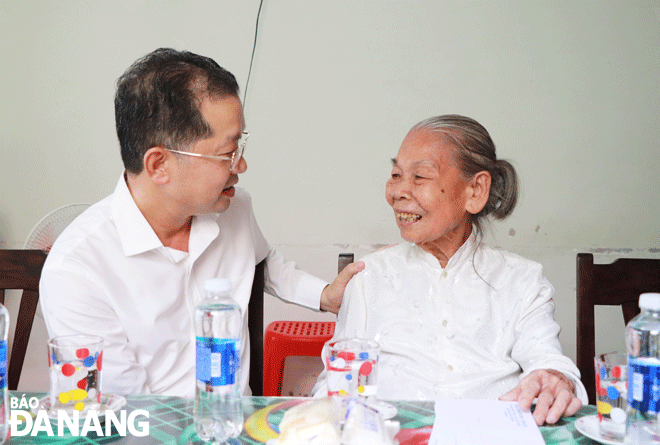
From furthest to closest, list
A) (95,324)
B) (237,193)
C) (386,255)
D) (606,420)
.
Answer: (237,193)
(386,255)
(95,324)
(606,420)

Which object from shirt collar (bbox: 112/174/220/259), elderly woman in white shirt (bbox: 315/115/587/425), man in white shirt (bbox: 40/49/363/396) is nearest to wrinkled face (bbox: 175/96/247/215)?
man in white shirt (bbox: 40/49/363/396)

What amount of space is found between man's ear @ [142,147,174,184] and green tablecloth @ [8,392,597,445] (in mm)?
666

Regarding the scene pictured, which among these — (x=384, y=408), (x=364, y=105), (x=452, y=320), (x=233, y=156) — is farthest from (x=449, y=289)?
(x=364, y=105)

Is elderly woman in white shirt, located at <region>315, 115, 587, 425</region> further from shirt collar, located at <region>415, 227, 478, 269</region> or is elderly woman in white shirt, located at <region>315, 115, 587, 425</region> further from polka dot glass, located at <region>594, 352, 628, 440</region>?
polka dot glass, located at <region>594, 352, 628, 440</region>

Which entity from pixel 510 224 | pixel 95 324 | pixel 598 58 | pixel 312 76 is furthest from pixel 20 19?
pixel 598 58

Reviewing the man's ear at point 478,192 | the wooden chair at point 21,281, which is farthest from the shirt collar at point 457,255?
the wooden chair at point 21,281

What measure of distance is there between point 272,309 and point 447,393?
1740 millimetres

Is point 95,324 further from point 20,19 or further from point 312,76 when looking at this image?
point 20,19

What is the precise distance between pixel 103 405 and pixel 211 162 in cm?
76

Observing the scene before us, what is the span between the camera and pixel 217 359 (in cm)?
98

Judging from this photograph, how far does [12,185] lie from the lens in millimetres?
3146

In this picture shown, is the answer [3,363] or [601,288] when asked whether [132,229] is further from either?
[601,288]
